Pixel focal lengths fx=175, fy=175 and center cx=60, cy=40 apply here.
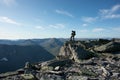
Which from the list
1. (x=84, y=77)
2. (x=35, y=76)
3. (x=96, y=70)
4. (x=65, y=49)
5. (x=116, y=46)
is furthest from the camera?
(x=65, y=49)

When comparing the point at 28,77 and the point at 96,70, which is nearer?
the point at 28,77

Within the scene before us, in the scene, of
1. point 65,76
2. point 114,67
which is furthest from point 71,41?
point 65,76

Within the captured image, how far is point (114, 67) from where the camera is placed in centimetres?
2605

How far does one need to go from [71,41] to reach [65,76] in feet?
86.6

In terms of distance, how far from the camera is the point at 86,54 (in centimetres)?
3416

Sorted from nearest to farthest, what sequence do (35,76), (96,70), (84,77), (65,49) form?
(84,77)
(35,76)
(96,70)
(65,49)

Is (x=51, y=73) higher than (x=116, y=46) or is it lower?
lower

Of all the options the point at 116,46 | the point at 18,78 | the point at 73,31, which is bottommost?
the point at 18,78

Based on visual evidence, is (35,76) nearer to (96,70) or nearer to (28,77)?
(28,77)

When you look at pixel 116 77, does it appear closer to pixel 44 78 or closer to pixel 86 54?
pixel 44 78

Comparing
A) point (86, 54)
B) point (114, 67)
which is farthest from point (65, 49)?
point (114, 67)

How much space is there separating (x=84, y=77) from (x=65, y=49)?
79.8ft

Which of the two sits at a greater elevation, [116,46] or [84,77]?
[116,46]

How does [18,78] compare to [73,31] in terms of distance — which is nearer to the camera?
[18,78]
